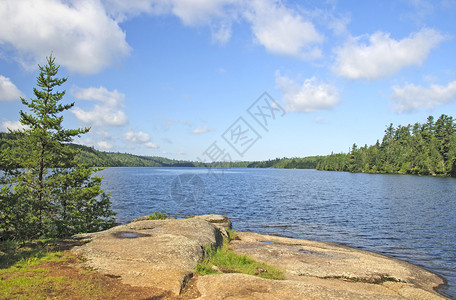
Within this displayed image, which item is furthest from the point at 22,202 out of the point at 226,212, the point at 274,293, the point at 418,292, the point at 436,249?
the point at 436,249

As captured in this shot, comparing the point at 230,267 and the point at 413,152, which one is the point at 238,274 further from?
the point at 413,152

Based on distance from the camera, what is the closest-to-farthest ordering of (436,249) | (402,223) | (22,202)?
(22,202)
(436,249)
(402,223)

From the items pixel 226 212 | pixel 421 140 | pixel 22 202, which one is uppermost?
pixel 421 140

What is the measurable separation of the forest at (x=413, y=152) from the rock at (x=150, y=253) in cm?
13151

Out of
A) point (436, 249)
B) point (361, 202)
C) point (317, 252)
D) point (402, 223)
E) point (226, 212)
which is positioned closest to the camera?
point (317, 252)

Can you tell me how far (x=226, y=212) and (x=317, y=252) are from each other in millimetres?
22626

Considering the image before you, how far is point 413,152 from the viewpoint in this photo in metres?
138

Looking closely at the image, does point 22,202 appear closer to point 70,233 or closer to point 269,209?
point 70,233

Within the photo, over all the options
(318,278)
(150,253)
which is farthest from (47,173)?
(318,278)

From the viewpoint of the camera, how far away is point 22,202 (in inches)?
650

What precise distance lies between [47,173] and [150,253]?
37.7 ft

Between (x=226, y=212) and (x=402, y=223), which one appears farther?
(x=226, y=212)

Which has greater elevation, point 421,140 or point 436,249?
point 421,140

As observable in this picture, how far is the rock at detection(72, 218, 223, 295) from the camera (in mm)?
10914
